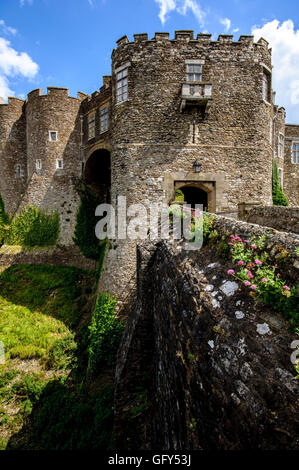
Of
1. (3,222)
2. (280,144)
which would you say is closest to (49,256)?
(3,222)

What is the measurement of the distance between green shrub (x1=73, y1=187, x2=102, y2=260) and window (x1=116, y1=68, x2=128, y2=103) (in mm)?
6861

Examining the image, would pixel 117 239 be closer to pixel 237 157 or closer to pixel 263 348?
pixel 237 157

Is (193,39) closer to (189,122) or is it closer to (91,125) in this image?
(189,122)

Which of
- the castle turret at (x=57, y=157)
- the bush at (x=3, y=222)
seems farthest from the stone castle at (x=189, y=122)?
the bush at (x=3, y=222)

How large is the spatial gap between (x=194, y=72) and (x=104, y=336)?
12908 mm

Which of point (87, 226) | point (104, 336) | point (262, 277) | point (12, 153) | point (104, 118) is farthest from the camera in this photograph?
point (12, 153)

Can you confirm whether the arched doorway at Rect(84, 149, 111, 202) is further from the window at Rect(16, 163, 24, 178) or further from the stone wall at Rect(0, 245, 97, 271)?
the window at Rect(16, 163, 24, 178)

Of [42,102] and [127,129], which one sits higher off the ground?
[42,102]

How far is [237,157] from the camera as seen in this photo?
10.5 metres

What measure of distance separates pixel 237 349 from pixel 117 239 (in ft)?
28.6

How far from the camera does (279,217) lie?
7.09 m

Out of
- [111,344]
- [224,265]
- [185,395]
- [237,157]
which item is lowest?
[111,344]

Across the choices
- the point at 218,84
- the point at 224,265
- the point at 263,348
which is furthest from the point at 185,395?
the point at 218,84

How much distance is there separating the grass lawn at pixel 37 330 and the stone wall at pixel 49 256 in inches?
18.3
